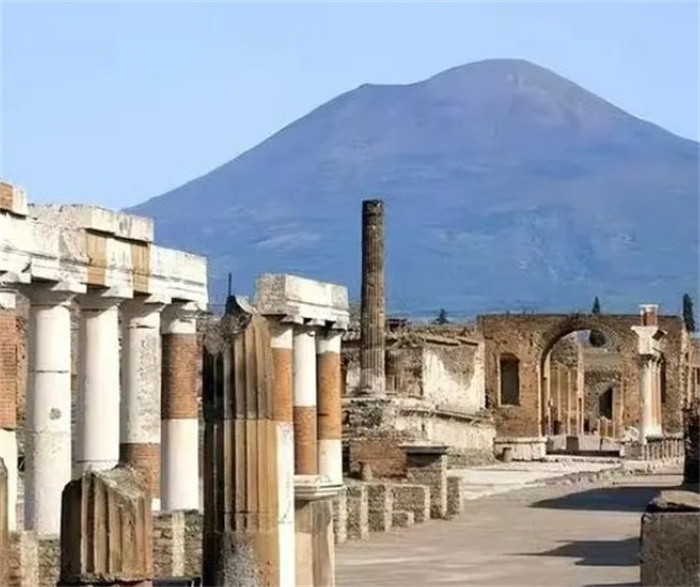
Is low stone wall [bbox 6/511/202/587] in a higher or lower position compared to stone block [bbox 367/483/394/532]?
lower

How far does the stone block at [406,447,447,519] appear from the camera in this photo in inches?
1569

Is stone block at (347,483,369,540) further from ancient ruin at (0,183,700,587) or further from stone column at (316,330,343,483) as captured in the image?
stone column at (316,330,343,483)

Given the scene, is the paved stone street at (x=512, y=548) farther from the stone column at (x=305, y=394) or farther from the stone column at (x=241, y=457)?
the stone column at (x=241, y=457)

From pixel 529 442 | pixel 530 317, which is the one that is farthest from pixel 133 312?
pixel 530 317

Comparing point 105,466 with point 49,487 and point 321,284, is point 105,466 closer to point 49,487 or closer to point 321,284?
point 49,487

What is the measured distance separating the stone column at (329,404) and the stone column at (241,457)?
17746 mm

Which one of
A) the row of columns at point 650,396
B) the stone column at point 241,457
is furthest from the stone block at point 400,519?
the row of columns at point 650,396

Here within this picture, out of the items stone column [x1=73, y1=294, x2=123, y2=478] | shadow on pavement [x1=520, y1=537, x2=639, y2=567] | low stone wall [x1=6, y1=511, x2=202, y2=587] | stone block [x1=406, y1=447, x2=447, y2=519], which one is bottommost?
shadow on pavement [x1=520, y1=537, x2=639, y2=567]

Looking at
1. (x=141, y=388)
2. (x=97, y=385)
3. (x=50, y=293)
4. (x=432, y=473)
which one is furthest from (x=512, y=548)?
(x=50, y=293)

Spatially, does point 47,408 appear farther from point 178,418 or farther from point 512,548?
point 512,548

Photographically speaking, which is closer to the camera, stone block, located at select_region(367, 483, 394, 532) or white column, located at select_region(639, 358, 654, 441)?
stone block, located at select_region(367, 483, 394, 532)

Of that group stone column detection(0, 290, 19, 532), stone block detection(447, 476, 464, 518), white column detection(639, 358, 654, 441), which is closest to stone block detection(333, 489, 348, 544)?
stone block detection(447, 476, 464, 518)

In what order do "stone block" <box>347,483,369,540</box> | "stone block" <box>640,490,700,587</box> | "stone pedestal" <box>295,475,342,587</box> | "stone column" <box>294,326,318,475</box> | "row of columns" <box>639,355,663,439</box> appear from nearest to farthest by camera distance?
"stone block" <box>640,490,700,587</box>
"stone pedestal" <box>295,475,342,587</box>
"stone column" <box>294,326,318,475</box>
"stone block" <box>347,483,369,540</box>
"row of columns" <box>639,355,663,439</box>

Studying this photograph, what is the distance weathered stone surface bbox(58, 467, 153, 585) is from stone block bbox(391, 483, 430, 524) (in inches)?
915
